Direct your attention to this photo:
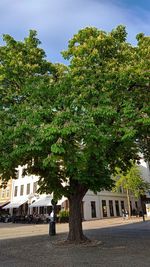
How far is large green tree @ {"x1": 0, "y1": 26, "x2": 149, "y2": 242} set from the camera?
10845mm

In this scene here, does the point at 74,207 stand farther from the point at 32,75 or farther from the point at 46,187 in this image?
the point at 32,75

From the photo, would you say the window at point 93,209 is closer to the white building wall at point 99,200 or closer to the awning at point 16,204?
the white building wall at point 99,200

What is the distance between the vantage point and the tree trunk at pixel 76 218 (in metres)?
16.0

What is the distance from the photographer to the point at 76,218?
16.3 metres

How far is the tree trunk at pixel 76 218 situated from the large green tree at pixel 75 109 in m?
0.05

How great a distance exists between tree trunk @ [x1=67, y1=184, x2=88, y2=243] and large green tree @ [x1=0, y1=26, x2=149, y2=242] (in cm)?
5

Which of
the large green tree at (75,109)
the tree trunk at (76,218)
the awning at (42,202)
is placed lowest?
the tree trunk at (76,218)

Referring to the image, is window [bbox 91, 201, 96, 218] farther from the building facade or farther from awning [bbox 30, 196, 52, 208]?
awning [bbox 30, 196, 52, 208]

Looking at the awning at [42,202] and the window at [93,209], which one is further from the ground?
the awning at [42,202]

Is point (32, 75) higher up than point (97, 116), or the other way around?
point (32, 75)

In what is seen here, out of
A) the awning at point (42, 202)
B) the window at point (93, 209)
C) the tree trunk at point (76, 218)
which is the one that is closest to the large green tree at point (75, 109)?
the tree trunk at point (76, 218)

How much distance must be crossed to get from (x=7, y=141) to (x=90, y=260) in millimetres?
5708

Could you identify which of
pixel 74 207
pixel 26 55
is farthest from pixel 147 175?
pixel 26 55

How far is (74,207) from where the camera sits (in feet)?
54.0
